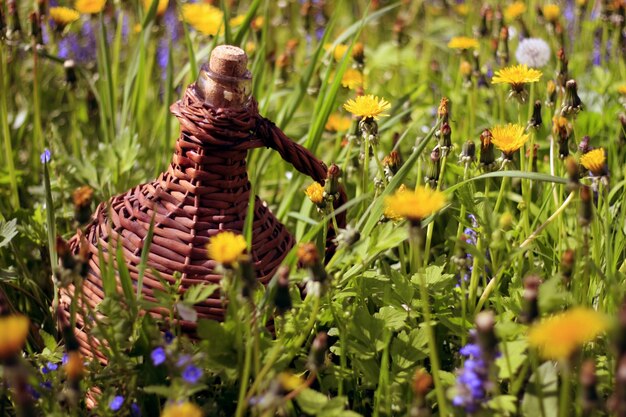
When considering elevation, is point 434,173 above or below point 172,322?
above

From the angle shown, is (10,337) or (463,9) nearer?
(10,337)

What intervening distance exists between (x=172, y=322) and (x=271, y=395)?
0.31 meters

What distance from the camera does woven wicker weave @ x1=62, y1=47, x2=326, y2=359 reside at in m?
1.36

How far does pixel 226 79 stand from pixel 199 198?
211mm

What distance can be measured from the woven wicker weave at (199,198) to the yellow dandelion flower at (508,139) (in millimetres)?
317

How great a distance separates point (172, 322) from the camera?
1276 millimetres

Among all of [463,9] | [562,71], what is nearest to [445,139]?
[562,71]

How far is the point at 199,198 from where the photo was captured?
55.0 inches

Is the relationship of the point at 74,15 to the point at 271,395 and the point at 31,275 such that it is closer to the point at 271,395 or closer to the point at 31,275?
the point at 31,275

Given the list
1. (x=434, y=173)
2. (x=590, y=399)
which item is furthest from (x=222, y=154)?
(x=590, y=399)

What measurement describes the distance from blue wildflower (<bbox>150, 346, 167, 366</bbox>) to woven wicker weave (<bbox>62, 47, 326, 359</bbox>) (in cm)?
15

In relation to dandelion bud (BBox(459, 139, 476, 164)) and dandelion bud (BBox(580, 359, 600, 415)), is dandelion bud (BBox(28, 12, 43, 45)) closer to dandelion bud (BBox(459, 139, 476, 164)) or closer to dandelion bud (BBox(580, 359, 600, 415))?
dandelion bud (BBox(459, 139, 476, 164))

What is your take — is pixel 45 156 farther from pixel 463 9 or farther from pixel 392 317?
pixel 463 9

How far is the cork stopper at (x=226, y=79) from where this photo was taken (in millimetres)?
1349
